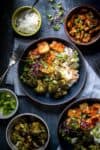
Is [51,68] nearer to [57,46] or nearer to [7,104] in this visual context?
[57,46]

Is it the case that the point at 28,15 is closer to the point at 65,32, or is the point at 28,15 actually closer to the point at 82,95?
the point at 65,32

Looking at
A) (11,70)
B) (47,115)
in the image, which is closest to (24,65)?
(11,70)

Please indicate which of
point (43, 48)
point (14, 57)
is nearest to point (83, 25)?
point (43, 48)

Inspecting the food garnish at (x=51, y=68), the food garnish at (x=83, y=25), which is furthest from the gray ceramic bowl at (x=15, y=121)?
the food garnish at (x=83, y=25)

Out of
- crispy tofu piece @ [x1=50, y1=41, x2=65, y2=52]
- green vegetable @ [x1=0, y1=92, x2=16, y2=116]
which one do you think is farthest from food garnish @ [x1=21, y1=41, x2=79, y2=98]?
green vegetable @ [x1=0, y1=92, x2=16, y2=116]

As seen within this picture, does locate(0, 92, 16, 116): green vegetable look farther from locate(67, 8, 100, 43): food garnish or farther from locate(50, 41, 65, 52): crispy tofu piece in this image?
locate(67, 8, 100, 43): food garnish

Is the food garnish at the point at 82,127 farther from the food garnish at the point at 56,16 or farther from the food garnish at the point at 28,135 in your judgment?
the food garnish at the point at 56,16
